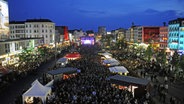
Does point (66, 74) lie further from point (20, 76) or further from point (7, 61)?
point (7, 61)

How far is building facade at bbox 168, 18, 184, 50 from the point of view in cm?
6253

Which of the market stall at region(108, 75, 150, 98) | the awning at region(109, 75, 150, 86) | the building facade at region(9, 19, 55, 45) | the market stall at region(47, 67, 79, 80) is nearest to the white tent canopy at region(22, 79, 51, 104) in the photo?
the awning at region(109, 75, 150, 86)

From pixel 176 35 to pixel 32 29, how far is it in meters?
61.4

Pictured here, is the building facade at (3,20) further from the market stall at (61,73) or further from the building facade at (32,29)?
the building facade at (32,29)

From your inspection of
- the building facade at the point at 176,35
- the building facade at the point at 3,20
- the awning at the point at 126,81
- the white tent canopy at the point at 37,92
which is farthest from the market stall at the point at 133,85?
the building facade at the point at 176,35

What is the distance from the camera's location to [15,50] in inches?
1997

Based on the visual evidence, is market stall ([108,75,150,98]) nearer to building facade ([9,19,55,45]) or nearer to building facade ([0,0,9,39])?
building facade ([0,0,9,39])

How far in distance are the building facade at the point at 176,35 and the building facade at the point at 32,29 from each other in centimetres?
4989

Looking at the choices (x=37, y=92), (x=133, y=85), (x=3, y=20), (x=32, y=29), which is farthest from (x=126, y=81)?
(x=32, y=29)

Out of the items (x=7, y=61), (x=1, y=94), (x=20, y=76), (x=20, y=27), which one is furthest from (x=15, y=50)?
(x=20, y=27)

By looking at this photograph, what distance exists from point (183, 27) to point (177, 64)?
24.4 meters

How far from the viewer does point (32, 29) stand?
324 ft

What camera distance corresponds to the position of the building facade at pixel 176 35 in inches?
2462

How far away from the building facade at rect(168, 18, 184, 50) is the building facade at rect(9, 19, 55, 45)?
49.9 metres
